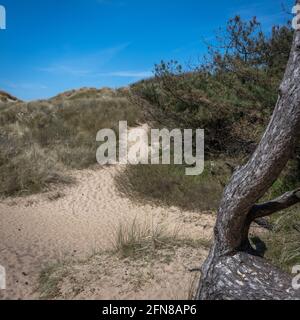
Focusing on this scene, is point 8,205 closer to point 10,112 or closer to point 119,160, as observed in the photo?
point 119,160

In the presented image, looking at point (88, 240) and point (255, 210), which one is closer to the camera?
point (255, 210)

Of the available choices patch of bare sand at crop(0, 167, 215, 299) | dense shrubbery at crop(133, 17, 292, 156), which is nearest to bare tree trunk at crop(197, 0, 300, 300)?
patch of bare sand at crop(0, 167, 215, 299)

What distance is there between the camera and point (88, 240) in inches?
255

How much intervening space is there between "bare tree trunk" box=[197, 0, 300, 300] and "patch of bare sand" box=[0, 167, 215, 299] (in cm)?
110

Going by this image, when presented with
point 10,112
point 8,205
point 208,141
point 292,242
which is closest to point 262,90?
point 208,141

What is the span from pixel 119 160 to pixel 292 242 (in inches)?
281

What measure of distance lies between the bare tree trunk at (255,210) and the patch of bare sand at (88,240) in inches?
43.2

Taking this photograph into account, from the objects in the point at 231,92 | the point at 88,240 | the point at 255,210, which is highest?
the point at 231,92

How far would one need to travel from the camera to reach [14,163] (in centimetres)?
925

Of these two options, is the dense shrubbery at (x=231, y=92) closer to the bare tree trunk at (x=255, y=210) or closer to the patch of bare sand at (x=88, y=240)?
the patch of bare sand at (x=88, y=240)

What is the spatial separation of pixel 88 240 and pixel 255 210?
13.3 ft

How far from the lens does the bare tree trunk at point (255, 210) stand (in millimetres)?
2633
